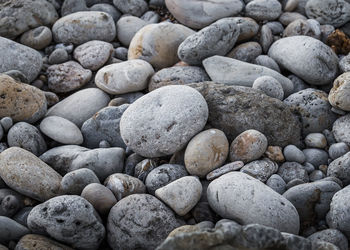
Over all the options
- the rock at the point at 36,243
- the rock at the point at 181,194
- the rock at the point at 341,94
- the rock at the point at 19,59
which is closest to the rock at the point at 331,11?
the rock at the point at 341,94

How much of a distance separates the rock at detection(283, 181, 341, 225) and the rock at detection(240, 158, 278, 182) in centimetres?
26

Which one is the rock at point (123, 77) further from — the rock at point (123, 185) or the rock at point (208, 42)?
the rock at point (123, 185)

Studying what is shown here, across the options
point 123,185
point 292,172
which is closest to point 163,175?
point 123,185

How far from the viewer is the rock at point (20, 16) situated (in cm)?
500

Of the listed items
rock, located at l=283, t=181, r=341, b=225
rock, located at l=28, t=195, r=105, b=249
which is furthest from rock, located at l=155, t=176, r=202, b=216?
rock, located at l=283, t=181, r=341, b=225

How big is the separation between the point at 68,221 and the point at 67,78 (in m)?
1.94

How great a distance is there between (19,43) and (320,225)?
3.39 metres

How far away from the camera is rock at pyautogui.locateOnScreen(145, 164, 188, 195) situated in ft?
→ 12.0

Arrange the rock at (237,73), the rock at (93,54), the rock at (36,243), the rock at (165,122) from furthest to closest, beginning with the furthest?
the rock at (93,54), the rock at (237,73), the rock at (165,122), the rock at (36,243)

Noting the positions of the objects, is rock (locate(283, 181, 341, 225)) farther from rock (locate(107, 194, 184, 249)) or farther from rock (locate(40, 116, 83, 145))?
rock (locate(40, 116, 83, 145))

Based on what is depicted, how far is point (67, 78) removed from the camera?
4707mm

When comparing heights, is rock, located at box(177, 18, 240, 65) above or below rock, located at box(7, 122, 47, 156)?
above

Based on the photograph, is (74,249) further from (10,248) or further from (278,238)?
(278,238)

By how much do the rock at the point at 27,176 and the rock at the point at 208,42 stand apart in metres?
1.70
